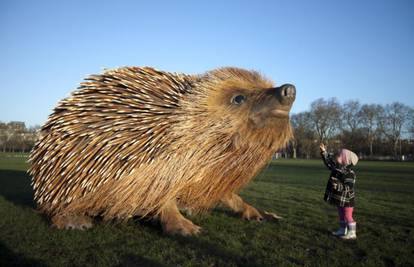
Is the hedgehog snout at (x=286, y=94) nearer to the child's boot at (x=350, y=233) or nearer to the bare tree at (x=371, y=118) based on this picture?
the child's boot at (x=350, y=233)

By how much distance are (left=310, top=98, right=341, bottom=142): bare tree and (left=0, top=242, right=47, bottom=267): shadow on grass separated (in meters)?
66.1

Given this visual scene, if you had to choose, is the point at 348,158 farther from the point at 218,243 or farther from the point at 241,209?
the point at 218,243

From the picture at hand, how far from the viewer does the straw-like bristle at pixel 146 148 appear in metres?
5.52

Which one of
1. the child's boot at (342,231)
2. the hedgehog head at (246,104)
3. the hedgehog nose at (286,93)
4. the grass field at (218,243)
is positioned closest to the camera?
the grass field at (218,243)

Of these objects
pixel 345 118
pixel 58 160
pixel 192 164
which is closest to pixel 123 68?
pixel 58 160

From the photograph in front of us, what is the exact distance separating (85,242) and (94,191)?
811 mm

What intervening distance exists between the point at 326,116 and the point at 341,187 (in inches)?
2747

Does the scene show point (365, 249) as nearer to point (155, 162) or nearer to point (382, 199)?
point (155, 162)

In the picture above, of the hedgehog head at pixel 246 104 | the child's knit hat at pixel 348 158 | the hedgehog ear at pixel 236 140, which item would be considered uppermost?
the hedgehog head at pixel 246 104

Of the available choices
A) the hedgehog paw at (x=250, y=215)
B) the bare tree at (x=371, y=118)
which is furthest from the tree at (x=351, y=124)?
the hedgehog paw at (x=250, y=215)

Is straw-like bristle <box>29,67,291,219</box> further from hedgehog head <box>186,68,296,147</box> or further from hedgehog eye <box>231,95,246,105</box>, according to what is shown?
hedgehog eye <box>231,95,246,105</box>

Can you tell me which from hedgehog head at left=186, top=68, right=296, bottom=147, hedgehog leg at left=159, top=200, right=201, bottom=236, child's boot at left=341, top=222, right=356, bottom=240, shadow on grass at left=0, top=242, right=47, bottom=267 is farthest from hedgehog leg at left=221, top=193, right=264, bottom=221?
shadow on grass at left=0, top=242, right=47, bottom=267

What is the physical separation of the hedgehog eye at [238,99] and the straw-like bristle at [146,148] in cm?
31

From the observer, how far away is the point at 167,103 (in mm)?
5949
